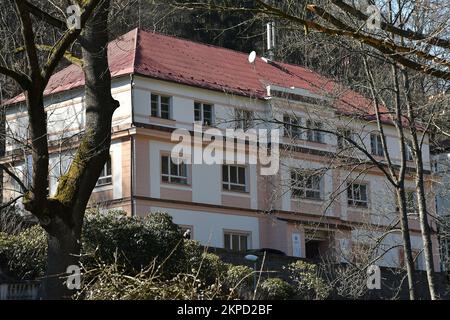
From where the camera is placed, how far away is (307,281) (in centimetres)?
2888

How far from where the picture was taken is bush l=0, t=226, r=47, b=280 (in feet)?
79.5

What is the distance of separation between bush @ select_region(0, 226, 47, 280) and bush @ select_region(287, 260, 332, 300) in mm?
7880

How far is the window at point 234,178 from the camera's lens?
42.1 meters

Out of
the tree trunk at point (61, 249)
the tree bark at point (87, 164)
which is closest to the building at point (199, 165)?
the tree bark at point (87, 164)

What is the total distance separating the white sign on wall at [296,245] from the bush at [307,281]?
10.1 metres

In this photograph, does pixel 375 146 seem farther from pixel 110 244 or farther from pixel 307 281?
pixel 110 244

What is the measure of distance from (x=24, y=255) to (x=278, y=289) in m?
7.61

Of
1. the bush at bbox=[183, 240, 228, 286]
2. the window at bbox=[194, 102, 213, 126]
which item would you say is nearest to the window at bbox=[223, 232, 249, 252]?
the window at bbox=[194, 102, 213, 126]

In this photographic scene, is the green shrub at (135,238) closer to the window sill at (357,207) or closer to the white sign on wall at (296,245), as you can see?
the white sign on wall at (296,245)

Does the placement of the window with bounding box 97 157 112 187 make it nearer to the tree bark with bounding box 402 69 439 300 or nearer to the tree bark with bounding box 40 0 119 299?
the tree bark with bounding box 402 69 439 300

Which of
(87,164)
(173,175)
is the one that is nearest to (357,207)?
(173,175)
